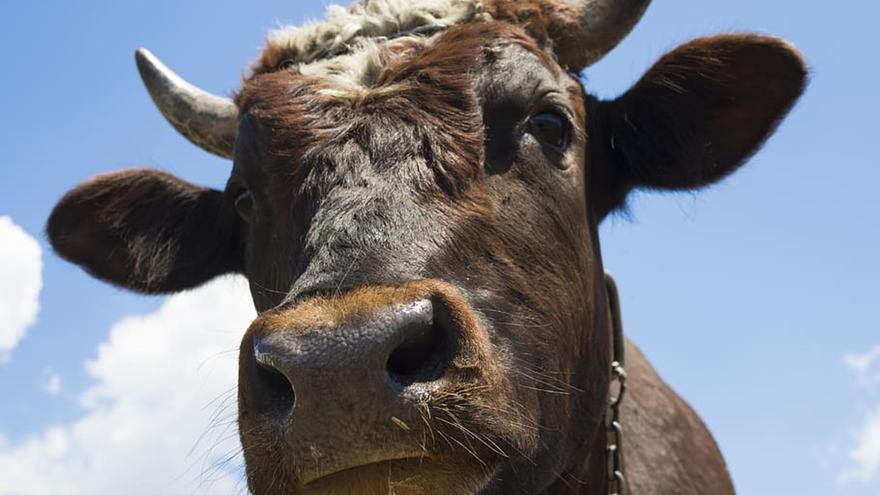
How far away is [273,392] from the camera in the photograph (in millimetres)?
3041

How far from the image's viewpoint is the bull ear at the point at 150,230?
19.3ft

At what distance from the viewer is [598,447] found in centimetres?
497

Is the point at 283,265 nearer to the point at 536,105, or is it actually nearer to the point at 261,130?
the point at 261,130

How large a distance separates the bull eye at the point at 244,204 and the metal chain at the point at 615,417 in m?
1.93

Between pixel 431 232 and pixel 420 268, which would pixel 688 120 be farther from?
pixel 420 268

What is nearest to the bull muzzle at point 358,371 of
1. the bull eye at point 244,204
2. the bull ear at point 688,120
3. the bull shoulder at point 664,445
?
the bull eye at point 244,204

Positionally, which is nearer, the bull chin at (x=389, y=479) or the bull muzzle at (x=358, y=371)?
the bull muzzle at (x=358, y=371)

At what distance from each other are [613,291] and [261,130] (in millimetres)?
2148

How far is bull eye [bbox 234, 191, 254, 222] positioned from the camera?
4.81 m

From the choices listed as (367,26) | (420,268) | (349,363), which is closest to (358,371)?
(349,363)

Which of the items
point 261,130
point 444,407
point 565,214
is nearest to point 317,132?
point 261,130

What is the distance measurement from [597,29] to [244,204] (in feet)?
6.45

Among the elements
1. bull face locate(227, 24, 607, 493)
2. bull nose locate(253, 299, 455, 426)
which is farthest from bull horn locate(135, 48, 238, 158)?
bull nose locate(253, 299, 455, 426)

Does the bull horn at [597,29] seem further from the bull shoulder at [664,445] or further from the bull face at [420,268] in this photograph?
the bull shoulder at [664,445]
